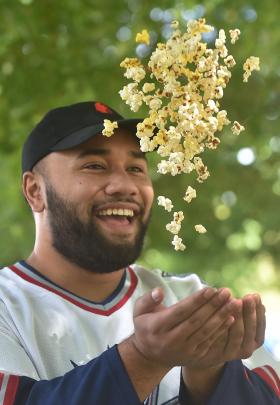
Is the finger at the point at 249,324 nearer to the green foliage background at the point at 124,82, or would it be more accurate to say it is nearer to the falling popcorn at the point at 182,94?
the falling popcorn at the point at 182,94

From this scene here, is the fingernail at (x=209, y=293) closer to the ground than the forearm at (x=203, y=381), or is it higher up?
higher up

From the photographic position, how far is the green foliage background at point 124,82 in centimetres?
340

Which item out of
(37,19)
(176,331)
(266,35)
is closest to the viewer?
(176,331)

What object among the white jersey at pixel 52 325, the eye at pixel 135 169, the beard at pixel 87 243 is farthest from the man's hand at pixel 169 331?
the eye at pixel 135 169

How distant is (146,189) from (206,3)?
173 centimetres

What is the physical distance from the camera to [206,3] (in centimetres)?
342

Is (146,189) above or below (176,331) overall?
above

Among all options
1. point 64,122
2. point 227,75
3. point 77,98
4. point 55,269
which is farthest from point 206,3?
point 227,75

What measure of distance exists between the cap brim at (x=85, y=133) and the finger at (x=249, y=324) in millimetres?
609

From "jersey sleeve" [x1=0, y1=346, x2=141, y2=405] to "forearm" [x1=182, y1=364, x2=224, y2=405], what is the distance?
0.67ft

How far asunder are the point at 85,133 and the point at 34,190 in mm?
257

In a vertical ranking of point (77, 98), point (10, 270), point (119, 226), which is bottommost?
point (10, 270)

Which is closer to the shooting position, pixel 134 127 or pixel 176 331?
pixel 176 331

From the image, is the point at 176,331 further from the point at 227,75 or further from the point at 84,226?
the point at 84,226
